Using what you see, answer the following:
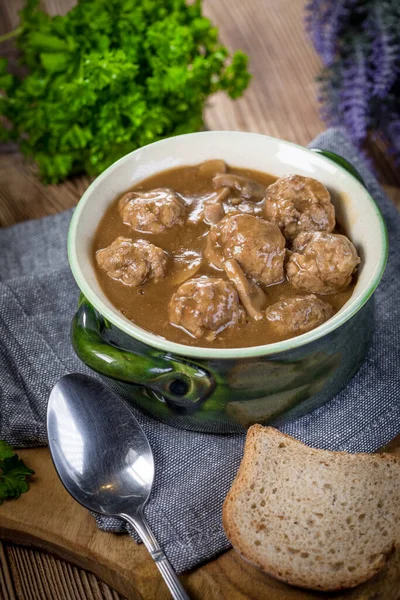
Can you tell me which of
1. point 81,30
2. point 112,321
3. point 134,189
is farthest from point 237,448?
point 81,30

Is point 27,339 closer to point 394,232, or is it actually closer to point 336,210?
point 336,210

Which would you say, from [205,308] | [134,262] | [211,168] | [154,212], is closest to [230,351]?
[205,308]

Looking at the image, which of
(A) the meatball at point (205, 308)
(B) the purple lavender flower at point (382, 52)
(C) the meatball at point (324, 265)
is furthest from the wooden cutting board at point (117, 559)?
(B) the purple lavender flower at point (382, 52)

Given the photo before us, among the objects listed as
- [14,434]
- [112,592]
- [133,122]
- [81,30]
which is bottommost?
[112,592]

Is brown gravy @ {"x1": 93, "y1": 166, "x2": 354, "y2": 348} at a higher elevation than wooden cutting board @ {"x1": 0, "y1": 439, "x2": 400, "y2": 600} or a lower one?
higher

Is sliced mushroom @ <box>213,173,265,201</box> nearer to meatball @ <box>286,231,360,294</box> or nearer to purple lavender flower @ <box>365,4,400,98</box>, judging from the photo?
meatball @ <box>286,231,360,294</box>

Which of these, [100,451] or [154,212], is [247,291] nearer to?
[154,212]

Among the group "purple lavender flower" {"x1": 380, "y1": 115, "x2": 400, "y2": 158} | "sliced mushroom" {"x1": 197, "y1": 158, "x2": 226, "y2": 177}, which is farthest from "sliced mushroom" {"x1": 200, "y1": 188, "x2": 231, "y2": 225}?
"purple lavender flower" {"x1": 380, "y1": 115, "x2": 400, "y2": 158}
